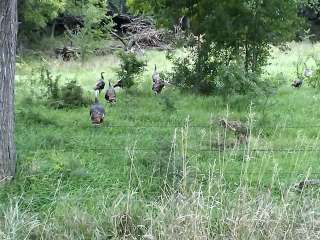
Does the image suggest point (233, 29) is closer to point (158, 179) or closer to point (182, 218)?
point (158, 179)

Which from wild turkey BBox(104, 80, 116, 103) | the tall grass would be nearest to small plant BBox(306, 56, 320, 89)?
wild turkey BBox(104, 80, 116, 103)

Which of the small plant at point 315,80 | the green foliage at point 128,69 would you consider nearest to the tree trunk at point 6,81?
the green foliage at point 128,69

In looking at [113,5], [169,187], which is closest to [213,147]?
[169,187]

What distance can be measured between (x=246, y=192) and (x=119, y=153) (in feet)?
9.06

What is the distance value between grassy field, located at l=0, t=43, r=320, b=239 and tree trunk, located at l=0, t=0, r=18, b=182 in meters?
0.27

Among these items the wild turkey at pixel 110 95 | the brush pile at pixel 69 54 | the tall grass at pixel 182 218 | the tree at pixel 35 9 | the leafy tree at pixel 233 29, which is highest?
the tree at pixel 35 9

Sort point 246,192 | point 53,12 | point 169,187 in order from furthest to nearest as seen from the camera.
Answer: point 53,12, point 169,187, point 246,192

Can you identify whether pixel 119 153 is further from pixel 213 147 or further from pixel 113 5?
pixel 113 5

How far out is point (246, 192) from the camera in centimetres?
512

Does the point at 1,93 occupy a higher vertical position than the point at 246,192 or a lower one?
higher

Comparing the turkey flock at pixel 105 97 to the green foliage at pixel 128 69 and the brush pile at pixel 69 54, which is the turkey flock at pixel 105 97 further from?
the brush pile at pixel 69 54

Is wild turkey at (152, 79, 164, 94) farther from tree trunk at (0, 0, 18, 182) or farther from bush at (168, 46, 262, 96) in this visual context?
tree trunk at (0, 0, 18, 182)

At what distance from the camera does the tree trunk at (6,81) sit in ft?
19.9

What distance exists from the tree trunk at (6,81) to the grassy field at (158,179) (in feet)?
0.87
